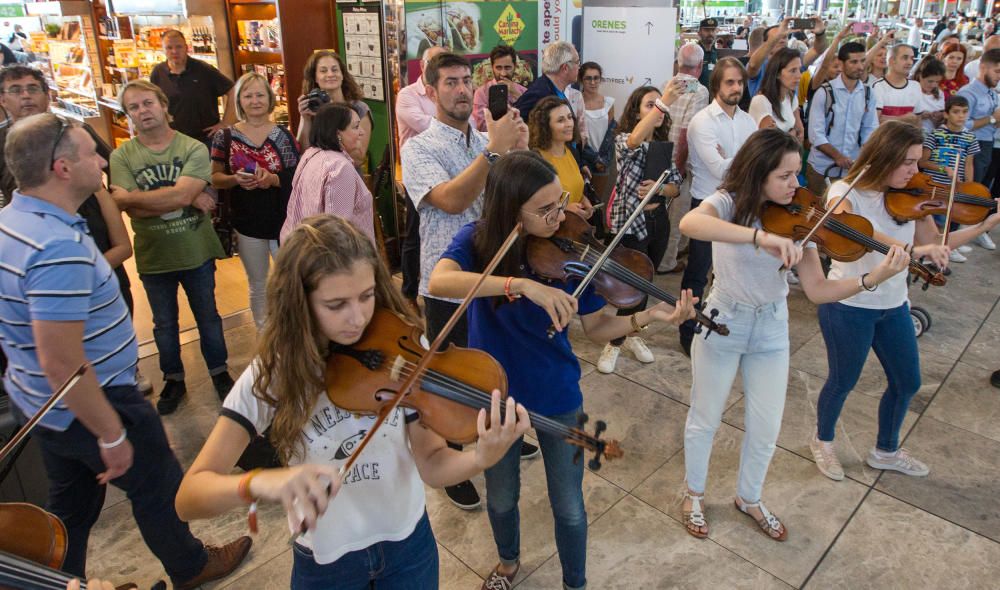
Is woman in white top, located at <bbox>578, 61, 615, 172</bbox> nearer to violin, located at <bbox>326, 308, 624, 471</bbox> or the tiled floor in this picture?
the tiled floor

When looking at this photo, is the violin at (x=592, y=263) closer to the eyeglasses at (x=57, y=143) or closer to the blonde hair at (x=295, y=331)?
the blonde hair at (x=295, y=331)

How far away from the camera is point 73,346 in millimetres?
1827

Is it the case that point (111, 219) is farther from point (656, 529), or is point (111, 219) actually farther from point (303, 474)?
point (656, 529)

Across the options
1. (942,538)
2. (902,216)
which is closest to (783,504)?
(942,538)

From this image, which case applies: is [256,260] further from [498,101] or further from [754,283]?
[754,283]

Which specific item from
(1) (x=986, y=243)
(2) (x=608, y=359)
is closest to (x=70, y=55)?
(2) (x=608, y=359)

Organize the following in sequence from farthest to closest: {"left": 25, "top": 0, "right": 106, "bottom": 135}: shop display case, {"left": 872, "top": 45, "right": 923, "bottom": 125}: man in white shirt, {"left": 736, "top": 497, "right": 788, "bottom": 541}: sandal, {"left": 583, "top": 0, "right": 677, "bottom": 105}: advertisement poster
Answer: {"left": 25, "top": 0, "right": 106, "bottom": 135}: shop display case → {"left": 583, "top": 0, "right": 677, "bottom": 105}: advertisement poster → {"left": 872, "top": 45, "right": 923, "bottom": 125}: man in white shirt → {"left": 736, "top": 497, "right": 788, "bottom": 541}: sandal

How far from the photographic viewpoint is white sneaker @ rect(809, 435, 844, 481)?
3.11m

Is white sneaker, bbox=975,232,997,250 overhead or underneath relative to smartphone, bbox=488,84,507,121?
underneath

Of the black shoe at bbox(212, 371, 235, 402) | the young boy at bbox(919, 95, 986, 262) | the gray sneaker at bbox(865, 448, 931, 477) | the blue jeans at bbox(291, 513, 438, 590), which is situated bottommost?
the gray sneaker at bbox(865, 448, 931, 477)

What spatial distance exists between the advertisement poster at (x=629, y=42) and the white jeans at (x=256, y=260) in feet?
11.6

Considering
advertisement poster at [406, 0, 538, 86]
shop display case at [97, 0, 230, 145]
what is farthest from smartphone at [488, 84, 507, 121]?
shop display case at [97, 0, 230, 145]

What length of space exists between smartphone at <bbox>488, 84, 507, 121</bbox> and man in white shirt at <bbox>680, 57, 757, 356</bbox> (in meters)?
1.64

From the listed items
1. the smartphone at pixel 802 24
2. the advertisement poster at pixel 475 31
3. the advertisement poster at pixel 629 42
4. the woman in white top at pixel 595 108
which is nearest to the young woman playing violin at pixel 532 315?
the advertisement poster at pixel 475 31
